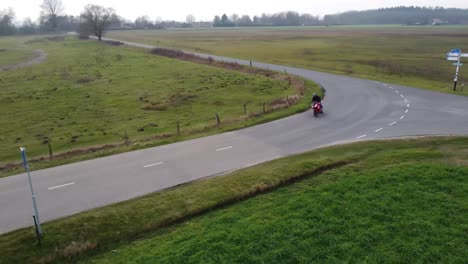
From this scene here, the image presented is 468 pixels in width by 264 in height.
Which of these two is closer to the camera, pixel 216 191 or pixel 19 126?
pixel 216 191

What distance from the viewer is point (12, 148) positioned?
23000 millimetres

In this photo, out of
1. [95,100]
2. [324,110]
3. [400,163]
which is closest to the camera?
[400,163]

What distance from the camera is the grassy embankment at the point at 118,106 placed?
909 inches

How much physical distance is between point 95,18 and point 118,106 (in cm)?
9531

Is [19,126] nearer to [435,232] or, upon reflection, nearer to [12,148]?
[12,148]

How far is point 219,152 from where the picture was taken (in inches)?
739

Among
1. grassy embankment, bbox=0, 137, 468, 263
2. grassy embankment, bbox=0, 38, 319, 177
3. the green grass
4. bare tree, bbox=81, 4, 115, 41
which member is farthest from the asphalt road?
bare tree, bbox=81, 4, 115, 41

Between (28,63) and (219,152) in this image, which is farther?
(28,63)

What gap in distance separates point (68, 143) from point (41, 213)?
12.0 meters

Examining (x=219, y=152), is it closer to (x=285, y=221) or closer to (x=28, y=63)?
(x=285, y=221)

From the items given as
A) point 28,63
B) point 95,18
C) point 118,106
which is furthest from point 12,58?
point 118,106

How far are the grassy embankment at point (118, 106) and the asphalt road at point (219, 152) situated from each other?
1861mm

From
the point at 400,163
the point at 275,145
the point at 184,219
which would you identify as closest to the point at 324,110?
the point at 275,145

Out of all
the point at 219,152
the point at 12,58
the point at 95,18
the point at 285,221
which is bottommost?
the point at 219,152
